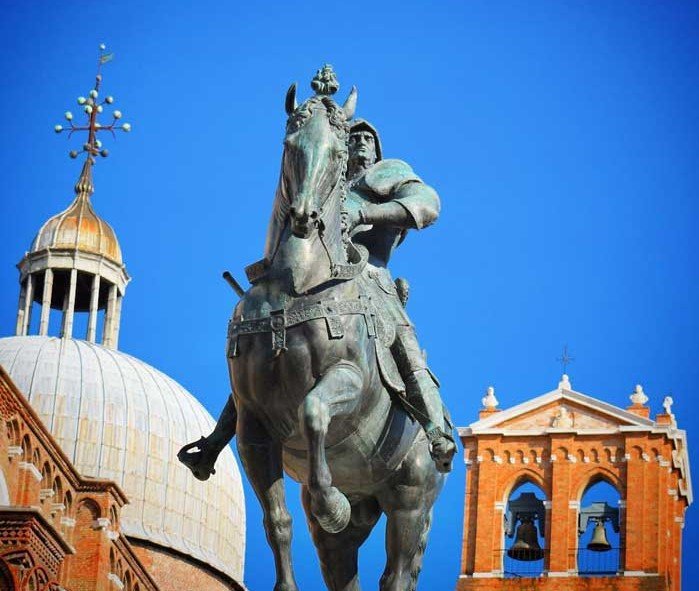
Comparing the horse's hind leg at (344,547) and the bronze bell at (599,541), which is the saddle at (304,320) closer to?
the horse's hind leg at (344,547)

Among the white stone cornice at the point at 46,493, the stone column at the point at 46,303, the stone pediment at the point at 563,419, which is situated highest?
the stone pediment at the point at 563,419

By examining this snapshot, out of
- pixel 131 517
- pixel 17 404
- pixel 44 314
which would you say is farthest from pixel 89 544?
pixel 44 314

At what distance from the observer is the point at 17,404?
139 ft

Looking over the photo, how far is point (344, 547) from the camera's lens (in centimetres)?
1523

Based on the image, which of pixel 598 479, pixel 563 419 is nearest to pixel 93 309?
pixel 563 419

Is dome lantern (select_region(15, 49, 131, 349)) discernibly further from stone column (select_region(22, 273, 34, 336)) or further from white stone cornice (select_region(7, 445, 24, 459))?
white stone cornice (select_region(7, 445, 24, 459))

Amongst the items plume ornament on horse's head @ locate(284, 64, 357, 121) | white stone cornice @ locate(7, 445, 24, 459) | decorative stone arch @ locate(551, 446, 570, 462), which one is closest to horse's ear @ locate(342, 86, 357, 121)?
plume ornament on horse's head @ locate(284, 64, 357, 121)

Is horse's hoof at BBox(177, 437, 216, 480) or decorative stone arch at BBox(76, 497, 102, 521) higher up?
decorative stone arch at BBox(76, 497, 102, 521)

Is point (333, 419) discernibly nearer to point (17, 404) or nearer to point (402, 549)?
point (402, 549)

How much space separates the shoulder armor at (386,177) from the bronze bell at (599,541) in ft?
190

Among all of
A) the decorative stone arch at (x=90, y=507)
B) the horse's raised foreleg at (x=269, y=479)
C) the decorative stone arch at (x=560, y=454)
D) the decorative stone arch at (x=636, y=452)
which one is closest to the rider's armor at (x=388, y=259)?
the horse's raised foreleg at (x=269, y=479)

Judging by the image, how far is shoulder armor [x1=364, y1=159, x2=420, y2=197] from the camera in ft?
50.5

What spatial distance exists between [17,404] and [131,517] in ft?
62.3

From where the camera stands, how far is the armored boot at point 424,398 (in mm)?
14445
